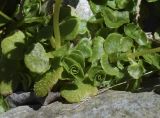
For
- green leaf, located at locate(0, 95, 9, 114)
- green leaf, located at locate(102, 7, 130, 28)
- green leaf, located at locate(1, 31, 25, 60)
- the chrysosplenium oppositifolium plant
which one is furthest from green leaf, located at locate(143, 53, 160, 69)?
green leaf, located at locate(0, 95, 9, 114)

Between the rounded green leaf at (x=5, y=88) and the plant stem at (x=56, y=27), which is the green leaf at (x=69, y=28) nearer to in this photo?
the plant stem at (x=56, y=27)

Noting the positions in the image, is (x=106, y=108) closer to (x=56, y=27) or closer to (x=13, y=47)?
(x=56, y=27)

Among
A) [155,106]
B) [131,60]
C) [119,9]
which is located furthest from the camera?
[119,9]

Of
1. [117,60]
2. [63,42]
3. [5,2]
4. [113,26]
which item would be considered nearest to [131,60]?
[117,60]

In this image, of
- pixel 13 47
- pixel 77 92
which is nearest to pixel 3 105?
pixel 13 47

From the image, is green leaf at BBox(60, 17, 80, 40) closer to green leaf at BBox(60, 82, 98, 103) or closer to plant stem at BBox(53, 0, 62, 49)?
plant stem at BBox(53, 0, 62, 49)

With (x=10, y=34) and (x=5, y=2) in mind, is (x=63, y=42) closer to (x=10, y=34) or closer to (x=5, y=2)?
(x=10, y=34)

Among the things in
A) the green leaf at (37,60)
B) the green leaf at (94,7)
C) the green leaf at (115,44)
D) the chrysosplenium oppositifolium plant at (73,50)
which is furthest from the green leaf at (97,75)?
the green leaf at (94,7)
